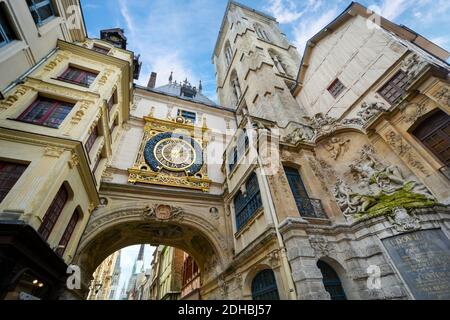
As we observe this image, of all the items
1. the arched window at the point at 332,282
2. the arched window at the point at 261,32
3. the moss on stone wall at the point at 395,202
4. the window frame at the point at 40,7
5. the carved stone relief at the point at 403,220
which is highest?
the arched window at the point at 261,32

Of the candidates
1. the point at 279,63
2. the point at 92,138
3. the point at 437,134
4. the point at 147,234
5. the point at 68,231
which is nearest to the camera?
the point at 437,134

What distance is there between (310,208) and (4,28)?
1426 cm

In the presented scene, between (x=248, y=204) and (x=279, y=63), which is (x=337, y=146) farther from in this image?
(x=279, y=63)

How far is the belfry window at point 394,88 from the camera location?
871 centimetres

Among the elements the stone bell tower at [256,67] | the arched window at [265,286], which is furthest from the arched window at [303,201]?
the stone bell tower at [256,67]

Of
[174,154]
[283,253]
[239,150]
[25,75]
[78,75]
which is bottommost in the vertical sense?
[283,253]

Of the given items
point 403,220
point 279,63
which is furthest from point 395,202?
point 279,63

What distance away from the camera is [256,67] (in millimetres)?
18438

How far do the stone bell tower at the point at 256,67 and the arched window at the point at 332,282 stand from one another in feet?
25.8

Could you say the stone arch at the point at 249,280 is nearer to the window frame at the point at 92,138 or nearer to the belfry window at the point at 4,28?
the window frame at the point at 92,138

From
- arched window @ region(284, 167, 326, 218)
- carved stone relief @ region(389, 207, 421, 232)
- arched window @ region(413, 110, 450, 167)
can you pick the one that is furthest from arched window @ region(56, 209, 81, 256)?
arched window @ region(413, 110, 450, 167)

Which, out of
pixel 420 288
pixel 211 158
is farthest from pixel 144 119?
pixel 420 288

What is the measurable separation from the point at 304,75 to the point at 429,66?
8783 millimetres
